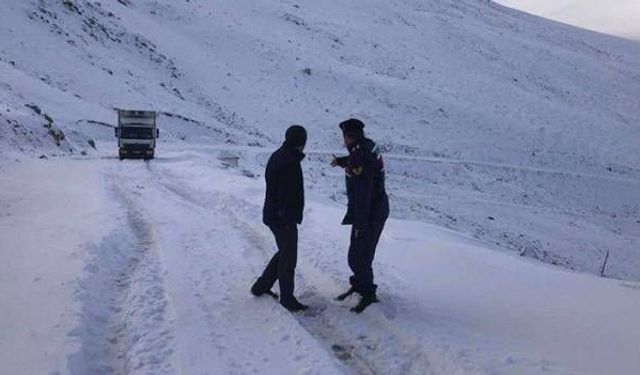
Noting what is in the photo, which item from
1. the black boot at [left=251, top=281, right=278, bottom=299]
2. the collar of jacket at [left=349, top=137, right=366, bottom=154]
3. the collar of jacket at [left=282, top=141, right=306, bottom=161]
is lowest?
the black boot at [left=251, top=281, right=278, bottom=299]

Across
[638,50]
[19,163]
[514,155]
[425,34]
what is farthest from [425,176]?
[638,50]

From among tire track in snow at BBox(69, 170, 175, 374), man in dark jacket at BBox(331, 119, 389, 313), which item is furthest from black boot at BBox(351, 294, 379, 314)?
tire track in snow at BBox(69, 170, 175, 374)

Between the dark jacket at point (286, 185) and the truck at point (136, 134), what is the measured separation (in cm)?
2329

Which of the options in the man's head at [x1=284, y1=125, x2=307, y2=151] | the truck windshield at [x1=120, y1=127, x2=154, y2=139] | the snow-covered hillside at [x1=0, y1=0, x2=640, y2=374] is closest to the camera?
the snow-covered hillside at [x1=0, y1=0, x2=640, y2=374]

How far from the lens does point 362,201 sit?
7.51m

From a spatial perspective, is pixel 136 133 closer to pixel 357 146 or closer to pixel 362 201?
pixel 357 146

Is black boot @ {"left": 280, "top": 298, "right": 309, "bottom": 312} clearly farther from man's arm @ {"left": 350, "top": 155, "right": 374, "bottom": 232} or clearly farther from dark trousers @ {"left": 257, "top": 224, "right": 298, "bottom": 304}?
man's arm @ {"left": 350, "top": 155, "right": 374, "bottom": 232}

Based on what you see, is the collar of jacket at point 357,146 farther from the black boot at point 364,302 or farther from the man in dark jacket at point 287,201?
the black boot at point 364,302

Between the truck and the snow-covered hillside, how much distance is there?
1.37 m

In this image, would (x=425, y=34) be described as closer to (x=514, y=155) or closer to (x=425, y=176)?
(x=514, y=155)

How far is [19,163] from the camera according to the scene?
2086 centimetres

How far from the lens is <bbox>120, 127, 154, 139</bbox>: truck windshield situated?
29.7m

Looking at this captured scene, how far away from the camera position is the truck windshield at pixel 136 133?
2969cm

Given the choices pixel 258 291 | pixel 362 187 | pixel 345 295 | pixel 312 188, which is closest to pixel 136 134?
pixel 312 188
